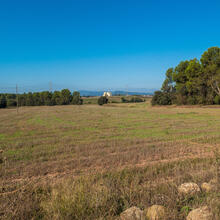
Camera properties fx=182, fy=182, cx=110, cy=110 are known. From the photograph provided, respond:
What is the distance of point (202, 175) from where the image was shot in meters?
5.39

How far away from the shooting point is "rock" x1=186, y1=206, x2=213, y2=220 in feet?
11.1

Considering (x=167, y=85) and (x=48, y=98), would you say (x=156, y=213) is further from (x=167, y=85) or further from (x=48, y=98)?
(x=48, y=98)

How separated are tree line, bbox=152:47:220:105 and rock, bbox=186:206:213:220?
5170 cm

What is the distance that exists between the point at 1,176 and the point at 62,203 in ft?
11.7

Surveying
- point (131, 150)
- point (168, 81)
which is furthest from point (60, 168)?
point (168, 81)

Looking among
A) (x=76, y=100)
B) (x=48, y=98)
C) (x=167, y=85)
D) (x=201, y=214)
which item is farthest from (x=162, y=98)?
(x=201, y=214)

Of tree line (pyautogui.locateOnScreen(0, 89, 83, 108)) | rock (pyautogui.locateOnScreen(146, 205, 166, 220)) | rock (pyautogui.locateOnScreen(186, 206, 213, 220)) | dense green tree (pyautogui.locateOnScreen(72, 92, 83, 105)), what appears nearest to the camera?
rock (pyautogui.locateOnScreen(186, 206, 213, 220))

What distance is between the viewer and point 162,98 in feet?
217

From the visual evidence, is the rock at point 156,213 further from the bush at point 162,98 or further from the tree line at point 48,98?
the tree line at point 48,98

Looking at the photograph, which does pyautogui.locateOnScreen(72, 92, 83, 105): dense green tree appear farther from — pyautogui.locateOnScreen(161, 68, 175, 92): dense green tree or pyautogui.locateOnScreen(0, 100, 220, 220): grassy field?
pyautogui.locateOnScreen(0, 100, 220, 220): grassy field

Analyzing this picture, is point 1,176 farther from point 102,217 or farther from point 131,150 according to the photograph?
point 131,150

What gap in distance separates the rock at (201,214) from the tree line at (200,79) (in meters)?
51.7

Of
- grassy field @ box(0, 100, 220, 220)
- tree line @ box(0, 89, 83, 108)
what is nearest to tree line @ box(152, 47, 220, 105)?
grassy field @ box(0, 100, 220, 220)

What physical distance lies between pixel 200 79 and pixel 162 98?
16.2 metres
